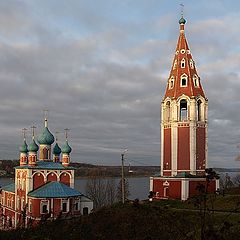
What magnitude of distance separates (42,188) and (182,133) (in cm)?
1018

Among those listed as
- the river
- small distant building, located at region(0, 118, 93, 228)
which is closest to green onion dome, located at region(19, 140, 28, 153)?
small distant building, located at region(0, 118, 93, 228)

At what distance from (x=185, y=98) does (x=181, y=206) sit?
23.7 feet

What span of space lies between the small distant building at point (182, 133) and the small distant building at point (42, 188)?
234 inches

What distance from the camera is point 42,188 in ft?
90.0

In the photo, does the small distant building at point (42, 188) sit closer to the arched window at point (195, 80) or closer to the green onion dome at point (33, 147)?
the green onion dome at point (33, 147)

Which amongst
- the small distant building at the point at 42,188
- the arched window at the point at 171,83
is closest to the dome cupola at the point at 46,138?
the small distant building at the point at 42,188

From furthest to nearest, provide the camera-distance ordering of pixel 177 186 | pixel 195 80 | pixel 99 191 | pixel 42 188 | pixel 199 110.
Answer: pixel 99 191 < pixel 42 188 < pixel 195 80 < pixel 199 110 < pixel 177 186

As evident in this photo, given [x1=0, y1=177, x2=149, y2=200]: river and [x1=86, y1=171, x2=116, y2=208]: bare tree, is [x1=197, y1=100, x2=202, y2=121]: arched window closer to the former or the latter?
[x1=0, y1=177, x2=149, y2=200]: river

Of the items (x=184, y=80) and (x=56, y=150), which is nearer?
(x=184, y=80)

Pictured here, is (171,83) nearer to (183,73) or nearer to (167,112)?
(183,73)

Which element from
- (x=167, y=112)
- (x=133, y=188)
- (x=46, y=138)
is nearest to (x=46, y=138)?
(x=46, y=138)

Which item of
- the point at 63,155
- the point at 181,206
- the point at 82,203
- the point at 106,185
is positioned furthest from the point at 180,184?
the point at 106,185

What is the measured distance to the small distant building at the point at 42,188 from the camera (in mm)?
26375

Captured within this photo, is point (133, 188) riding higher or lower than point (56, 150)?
lower
